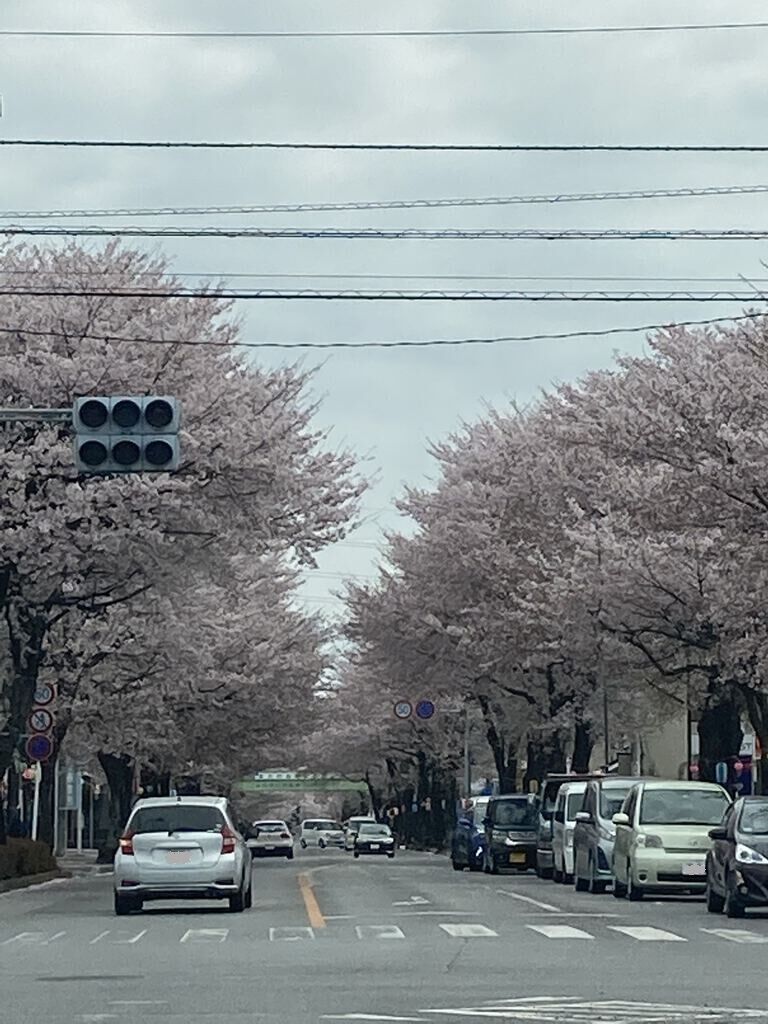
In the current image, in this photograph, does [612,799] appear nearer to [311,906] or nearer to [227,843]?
[311,906]

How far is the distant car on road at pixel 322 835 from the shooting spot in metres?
116

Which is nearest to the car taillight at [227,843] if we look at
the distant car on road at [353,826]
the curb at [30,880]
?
the curb at [30,880]

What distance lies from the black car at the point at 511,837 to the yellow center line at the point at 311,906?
772 centimetres

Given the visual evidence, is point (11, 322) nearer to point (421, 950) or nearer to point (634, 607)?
point (634, 607)

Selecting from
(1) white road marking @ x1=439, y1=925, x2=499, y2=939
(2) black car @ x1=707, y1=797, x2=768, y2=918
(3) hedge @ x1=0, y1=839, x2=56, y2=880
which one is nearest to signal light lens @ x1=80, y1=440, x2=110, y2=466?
(1) white road marking @ x1=439, y1=925, x2=499, y2=939

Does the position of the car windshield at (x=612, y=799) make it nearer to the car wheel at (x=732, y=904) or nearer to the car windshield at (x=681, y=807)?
the car windshield at (x=681, y=807)

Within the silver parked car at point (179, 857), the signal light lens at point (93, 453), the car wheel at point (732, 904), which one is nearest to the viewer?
the signal light lens at point (93, 453)

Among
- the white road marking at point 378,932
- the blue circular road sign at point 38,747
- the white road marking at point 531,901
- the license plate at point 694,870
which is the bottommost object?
the white road marking at point 531,901

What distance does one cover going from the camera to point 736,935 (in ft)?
71.6

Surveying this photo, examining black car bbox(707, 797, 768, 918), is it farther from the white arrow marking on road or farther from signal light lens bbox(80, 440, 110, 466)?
signal light lens bbox(80, 440, 110, 466)

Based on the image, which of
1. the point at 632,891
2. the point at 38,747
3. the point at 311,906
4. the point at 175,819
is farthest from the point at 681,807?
the point at 38,747

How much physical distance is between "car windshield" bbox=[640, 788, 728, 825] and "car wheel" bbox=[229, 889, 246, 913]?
Answer: 20.6 ft

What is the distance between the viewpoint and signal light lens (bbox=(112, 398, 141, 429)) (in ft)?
73.3

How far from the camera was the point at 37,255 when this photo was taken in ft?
128
